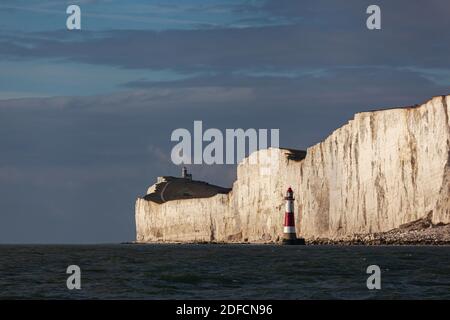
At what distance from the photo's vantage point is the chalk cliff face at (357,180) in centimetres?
7181

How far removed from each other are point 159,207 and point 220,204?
58.1ft

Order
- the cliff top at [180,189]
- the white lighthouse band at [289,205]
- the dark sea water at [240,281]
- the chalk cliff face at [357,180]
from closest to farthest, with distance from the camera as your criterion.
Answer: the dark sea water at [240,281], the white lighthouse band at [289,205], the chalk cliff face at [357,180], the cliff top at [180,189]

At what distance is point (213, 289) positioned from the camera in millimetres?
29344

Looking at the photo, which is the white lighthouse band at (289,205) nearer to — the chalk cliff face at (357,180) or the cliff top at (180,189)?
the chalk cliff face at (357,180)

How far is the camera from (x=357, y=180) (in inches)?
3145

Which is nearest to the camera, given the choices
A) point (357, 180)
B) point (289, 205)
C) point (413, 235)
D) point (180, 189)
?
point (289, 205)

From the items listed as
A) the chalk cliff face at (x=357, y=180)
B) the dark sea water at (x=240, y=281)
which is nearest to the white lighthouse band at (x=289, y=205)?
the chalk cliff face at (x=357, y=180)

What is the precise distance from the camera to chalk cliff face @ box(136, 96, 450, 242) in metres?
71.8

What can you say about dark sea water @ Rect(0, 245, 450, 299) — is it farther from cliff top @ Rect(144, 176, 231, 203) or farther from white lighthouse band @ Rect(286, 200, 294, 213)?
cliff top @ Rect(144, 176, 231, 203)

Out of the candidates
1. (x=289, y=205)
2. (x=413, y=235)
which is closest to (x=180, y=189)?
(x=289, y=205)

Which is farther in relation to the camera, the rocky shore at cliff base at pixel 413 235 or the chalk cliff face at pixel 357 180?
the chalk cliff face at pixel 357 180

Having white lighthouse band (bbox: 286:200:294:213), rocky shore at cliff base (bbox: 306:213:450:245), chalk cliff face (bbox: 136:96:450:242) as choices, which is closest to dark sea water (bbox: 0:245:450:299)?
white lighthouse band (bbox: 286:200:294:213)

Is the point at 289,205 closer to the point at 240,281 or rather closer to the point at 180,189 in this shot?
the point at 240,281
